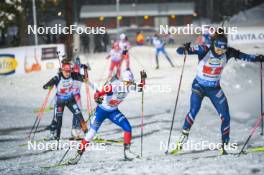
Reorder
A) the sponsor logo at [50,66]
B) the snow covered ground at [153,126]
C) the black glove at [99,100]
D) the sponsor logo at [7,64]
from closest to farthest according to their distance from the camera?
the snow covered ground at [153,126], the black glove at [99,100], the sponsor logo at [7,64], the sponsor logo at [50,66]

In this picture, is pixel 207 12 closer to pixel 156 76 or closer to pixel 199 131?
pixel 156 76

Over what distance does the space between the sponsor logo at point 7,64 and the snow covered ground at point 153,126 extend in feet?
1.47

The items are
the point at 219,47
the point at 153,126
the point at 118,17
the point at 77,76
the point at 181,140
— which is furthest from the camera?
the point at 118,17

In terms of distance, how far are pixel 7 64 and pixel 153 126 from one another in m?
12.7

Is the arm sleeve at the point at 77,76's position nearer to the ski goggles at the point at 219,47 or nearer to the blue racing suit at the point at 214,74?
the blue racing suit at the point at 214,74

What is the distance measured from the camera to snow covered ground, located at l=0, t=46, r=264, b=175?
338 inches

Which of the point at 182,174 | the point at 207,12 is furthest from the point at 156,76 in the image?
the point at 207,12

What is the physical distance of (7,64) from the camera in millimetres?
24312

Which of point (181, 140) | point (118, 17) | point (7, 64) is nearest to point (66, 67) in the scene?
point (181, 140)

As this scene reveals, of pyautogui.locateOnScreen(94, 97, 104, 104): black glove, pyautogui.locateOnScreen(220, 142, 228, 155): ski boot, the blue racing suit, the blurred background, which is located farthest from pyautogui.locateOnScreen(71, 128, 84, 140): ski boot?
the blurred background

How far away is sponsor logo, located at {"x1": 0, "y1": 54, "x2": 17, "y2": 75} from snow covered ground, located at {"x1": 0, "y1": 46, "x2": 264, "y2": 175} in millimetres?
447

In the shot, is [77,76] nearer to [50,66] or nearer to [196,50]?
[196,50]

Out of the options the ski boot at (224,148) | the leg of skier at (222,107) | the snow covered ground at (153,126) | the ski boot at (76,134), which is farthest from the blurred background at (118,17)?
the ski boot at (224,148)

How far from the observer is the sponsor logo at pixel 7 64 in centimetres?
2395
